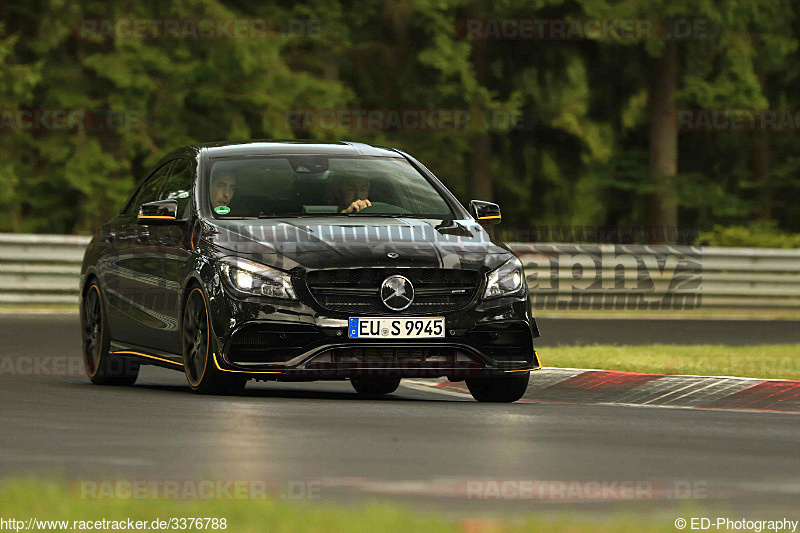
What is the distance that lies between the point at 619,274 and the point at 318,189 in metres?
14.0

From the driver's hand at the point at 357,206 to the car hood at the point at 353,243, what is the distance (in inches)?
8.4

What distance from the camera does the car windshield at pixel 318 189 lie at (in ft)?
41.9

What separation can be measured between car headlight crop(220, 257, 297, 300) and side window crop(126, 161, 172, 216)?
2.27 meters

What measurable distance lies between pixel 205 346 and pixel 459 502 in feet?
15.3

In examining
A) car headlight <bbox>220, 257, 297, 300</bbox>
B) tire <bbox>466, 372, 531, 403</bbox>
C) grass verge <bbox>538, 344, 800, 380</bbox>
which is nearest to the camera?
car headlight <bbox>220, 257, 297, 300</bbox>

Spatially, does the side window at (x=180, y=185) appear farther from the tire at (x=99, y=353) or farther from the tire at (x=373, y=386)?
the tire at (x=373, y=386)

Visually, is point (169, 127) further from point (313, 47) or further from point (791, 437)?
point (791, 437)

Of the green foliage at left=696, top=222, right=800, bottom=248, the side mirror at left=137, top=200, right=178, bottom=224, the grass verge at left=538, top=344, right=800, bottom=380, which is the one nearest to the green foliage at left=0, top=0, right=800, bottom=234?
the green foliage at left=696, top=222, right=800, bottom=248

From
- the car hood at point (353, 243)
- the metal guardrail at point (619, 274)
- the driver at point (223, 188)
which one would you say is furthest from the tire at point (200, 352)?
the metal guardrail at point (619, 274)

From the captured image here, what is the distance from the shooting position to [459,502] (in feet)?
25.2

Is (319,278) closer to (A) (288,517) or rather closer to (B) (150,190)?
(B) (150,190)

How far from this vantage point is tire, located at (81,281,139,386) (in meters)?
14.0

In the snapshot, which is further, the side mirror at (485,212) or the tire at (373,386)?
the tire at (373,386)

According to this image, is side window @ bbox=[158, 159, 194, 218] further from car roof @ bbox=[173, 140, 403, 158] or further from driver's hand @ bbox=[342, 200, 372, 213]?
driver's hand @ bbox=[342, 200, 372, 213]
